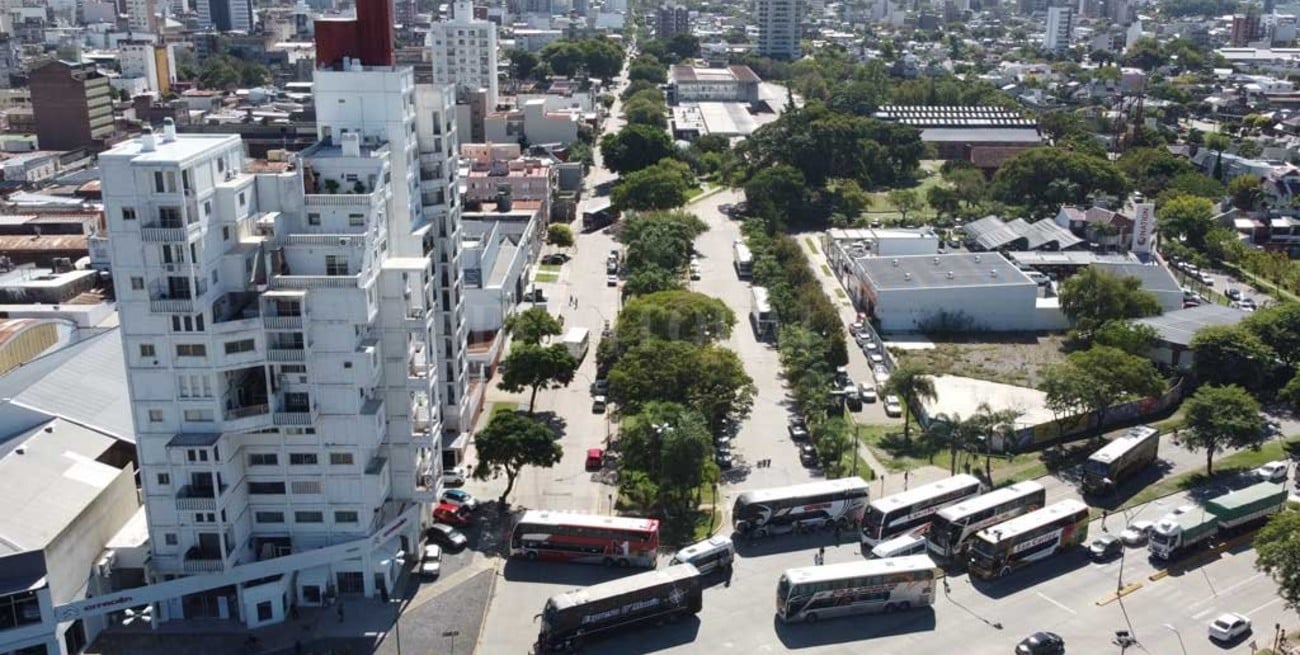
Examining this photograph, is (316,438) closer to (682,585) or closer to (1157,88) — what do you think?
(682,585)

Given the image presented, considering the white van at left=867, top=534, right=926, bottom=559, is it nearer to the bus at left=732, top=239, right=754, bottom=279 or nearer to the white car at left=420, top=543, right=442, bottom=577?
the white car at left=420, top=543, right=442, bottom=577

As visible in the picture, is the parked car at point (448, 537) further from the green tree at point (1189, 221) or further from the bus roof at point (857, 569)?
the green tree at point (1189, 221)

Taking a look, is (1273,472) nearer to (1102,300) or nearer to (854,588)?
(1102,300)

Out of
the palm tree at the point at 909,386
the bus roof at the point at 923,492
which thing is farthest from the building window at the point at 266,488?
the palm tree at the point at 909,386

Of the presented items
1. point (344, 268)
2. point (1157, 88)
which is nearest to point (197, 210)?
point (344, 268)

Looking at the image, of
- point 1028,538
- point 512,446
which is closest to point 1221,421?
point 1028,538

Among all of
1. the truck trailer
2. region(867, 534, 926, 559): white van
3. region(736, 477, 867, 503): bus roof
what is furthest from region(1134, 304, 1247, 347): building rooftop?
region(867, 534, 926, 559): white van
